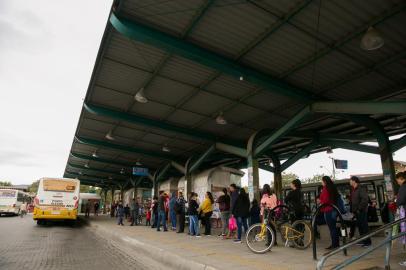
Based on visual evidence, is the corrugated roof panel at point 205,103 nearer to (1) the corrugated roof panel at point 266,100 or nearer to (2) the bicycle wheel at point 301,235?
(1) the corrugated roof panel at point 266,100

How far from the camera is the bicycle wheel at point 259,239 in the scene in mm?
7746

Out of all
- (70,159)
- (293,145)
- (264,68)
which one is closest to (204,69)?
(264,68)

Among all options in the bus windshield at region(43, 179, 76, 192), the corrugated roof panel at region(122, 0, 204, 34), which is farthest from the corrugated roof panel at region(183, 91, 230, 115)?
the bus windshield at region(43, 179, 76, 192)

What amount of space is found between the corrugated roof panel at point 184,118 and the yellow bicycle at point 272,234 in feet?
27.1

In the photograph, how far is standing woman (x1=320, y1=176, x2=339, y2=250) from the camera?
7.49m

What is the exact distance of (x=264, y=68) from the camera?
436 inches

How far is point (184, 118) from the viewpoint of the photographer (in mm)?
16578

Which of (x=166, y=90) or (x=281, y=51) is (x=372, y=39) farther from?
(x=166, y=90)

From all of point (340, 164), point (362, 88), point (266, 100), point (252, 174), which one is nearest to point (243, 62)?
point (266, 100)

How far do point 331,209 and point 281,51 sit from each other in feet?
16.2

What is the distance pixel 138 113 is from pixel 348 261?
13.3 metres

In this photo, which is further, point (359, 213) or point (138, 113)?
point (138, 113)

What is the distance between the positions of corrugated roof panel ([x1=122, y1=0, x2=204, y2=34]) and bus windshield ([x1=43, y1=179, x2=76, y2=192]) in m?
14.5

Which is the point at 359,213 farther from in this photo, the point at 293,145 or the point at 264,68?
the point at 293,145
